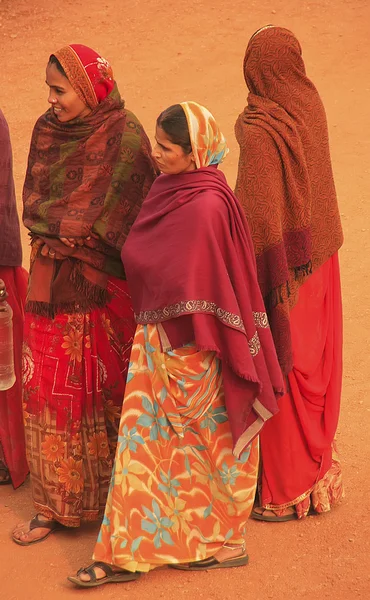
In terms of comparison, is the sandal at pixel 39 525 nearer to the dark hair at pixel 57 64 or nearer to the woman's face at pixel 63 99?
the woman's face at pixel 63 99

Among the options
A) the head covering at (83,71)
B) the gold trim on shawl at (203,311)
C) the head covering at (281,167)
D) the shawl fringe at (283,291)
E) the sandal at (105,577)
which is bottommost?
the sandal at (105,577)

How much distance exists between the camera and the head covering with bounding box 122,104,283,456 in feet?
13.4

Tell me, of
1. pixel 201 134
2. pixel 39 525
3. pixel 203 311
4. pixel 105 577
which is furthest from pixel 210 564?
pixel 201 134

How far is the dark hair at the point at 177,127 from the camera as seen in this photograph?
4105 millimetres

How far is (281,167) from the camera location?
4535 mm

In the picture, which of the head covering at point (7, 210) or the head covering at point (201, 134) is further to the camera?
Answer: the head covering at point (7, 210)

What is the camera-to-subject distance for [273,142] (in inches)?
177

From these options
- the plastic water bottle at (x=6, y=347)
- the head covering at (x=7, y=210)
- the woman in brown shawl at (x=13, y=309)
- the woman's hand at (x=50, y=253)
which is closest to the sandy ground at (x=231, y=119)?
the woman in brown shawl at (x=13, y=309)

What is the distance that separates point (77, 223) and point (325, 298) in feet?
4.32

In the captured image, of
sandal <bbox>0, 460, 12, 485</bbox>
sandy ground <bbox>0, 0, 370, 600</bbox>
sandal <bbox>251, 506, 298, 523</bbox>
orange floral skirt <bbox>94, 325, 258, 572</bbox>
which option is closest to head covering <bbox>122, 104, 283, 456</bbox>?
orange floral skirt <bbox>94, 325, 258, 572</bbox>

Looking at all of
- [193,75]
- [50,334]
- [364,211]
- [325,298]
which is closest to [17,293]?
[50,334]

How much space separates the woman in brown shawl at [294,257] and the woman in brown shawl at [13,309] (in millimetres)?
1236

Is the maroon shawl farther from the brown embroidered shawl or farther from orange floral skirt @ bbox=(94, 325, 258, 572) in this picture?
the brown embroidered shawl

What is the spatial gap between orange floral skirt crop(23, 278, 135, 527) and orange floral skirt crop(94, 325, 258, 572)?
40 cm
